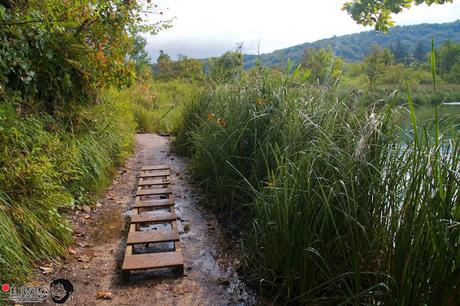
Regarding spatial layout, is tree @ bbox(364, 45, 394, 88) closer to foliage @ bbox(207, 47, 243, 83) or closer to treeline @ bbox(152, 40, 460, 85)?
treeline @ bbox(152, 40, 460, 85)

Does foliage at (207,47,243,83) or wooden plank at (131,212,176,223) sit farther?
foliage at (207,47,243,83)

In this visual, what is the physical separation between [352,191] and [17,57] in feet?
11.3

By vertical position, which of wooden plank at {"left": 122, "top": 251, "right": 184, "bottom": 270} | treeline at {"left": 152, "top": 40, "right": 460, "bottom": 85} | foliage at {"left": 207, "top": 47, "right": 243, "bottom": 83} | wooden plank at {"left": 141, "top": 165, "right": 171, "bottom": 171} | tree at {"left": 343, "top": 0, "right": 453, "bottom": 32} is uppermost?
tree at {"left": 343, "top": 0, "right": 453, "bottom": 32}

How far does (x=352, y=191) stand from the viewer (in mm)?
2297

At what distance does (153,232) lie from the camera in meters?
3.62

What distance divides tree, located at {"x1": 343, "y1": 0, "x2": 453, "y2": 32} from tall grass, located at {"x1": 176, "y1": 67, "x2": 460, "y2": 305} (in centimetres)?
134

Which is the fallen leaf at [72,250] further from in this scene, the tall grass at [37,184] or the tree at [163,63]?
the tree at [163,63]

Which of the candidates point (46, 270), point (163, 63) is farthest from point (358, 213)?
point (163, 63)

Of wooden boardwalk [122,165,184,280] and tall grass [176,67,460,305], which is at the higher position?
tall grass [176,67,460,305]

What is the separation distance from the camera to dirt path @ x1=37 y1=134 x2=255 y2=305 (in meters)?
2.74

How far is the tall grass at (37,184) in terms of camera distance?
8.95ft

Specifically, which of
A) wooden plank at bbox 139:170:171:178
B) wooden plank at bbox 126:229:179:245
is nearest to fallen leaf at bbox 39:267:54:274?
wooden plank at bbox 126:229:179:245

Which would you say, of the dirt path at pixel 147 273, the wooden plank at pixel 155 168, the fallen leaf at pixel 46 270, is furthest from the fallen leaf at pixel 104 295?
the wooden plank at pixel 155 168

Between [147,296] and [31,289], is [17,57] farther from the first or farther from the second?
[147,296]
